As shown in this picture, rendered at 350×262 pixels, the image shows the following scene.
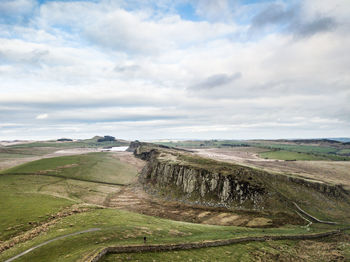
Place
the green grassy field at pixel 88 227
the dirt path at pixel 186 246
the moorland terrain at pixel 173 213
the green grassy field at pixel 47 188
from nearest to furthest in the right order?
the dirt path at pixel 186 246, the green grassy field at pixel 88 227, the moorland terrain at pixel 173 213, the green grassy field at pixel 47 188

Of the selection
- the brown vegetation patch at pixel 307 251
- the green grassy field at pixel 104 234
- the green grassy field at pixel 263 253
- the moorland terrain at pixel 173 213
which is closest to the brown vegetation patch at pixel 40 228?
the moorland terrain at pixel 173 213

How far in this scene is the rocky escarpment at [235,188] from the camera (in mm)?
77250

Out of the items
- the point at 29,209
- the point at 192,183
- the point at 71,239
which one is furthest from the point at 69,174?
the point at 71,239

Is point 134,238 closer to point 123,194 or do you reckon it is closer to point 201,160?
point 123,194

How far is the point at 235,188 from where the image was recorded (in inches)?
3287

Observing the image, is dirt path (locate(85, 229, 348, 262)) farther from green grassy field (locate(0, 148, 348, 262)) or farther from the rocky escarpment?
the rocky escarpment

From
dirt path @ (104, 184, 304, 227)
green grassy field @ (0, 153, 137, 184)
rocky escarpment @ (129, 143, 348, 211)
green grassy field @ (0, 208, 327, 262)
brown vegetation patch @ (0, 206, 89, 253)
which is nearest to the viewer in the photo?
green grassy field @ (0, 208, 327, 262)

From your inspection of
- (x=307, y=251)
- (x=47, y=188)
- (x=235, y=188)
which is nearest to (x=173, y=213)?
(x=235, y=188)

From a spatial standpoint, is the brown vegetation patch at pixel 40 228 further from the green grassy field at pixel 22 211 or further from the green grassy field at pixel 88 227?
the green grassy field at pixel 22 211

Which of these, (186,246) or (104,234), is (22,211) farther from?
(186,246)

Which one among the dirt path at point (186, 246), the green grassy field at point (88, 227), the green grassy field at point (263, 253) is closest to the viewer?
the dirt path at point (186, 246)

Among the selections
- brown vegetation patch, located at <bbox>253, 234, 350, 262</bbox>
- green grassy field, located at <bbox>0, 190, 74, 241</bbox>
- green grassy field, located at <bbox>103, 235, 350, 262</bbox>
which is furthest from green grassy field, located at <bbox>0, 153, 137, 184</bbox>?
brown vegetation patch, located at <bbox>253, 234, 350, 262</bbox>

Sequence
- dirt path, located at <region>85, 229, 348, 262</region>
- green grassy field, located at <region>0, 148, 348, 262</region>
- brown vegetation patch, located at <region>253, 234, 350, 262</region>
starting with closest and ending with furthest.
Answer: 1. dirt path, located at <region>85, 229, 348, 262</region>
2. green grassy field, located at <region>0, 148, 348, 262</region>
3. brown vegetation patch, located at <region>253, 234, 350, 262</region>

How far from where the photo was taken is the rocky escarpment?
77250 millimetres
